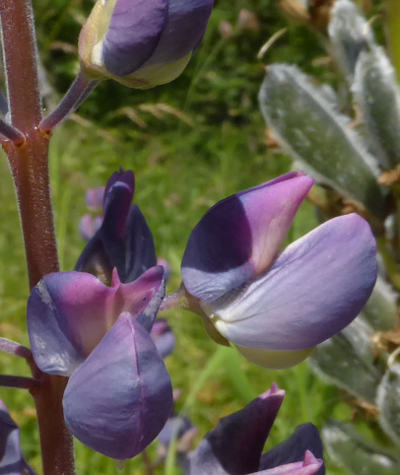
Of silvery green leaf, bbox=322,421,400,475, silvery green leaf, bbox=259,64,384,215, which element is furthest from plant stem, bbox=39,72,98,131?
silvery green leaf, bbox=322,421,400,475

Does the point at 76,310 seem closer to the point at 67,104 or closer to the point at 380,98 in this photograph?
the point at 67,104

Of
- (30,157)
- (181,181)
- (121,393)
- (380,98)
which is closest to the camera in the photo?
(121,393)

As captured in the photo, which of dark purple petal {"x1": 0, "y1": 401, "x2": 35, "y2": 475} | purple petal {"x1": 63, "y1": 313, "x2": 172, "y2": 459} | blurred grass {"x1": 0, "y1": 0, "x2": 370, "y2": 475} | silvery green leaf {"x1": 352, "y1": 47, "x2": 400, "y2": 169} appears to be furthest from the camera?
blurred grass {"x1": 0, "y1": 0, "x2": 370, "y2": 475}

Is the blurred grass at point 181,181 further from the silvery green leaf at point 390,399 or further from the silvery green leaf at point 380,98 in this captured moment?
the silvery green leaf at point 390,399

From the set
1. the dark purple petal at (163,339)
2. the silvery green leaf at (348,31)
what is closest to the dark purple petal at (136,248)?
the dark purple petal at (163,339)

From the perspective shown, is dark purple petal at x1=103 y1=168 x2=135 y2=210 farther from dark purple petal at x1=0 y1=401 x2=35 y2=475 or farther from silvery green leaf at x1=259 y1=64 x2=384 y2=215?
silvery green leaf at x1=259 y1=64 x2=384 y2=215

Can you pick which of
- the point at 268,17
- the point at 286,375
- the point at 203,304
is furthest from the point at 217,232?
the point at 268,17

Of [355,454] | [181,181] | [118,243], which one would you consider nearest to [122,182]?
[118,243]
